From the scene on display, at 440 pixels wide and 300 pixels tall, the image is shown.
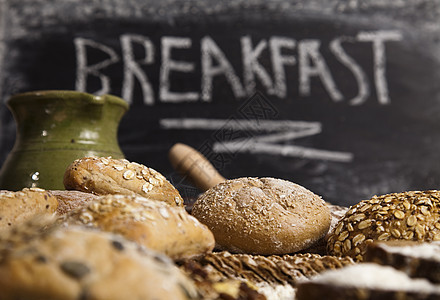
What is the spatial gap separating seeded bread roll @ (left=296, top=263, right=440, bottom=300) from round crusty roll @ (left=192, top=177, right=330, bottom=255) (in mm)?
493

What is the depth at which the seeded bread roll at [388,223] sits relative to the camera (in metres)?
1.03

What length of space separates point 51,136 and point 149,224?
81 cm

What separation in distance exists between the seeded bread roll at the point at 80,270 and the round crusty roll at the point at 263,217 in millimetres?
568

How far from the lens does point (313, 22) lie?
3.22 m

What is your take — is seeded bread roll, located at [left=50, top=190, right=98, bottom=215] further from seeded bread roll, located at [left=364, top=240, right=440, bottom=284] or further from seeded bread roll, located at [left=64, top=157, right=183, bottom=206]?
seeded bread roll, located at [left=364, top=240, right=440, bottom=284]

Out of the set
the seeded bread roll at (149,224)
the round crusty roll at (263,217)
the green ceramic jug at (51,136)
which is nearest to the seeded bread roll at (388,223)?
the round crusty roll at (263,217)

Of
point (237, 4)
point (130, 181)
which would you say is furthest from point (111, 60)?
point (130, 181)

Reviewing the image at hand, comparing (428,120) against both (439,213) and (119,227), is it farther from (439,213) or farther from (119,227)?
(119,227)

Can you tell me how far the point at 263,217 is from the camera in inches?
43.9

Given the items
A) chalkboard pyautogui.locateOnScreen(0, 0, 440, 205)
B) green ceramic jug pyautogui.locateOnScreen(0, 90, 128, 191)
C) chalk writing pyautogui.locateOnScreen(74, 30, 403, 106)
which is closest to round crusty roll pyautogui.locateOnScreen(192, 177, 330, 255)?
green ceramic jug pyautogui.locateOnScreen(0, 90, 128, 191)

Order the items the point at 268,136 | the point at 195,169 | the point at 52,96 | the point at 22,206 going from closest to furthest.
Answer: the point at 22,206
the point at 52,96
the point at 195,169
the point at 268,136

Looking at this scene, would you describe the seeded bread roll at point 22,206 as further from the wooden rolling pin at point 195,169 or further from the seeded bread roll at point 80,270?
the wooden rolling pin at point 195,169

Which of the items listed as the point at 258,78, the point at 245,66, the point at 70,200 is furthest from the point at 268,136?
the point at 70,200

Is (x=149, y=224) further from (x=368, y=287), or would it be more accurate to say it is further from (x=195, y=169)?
(x=195, y=169)
